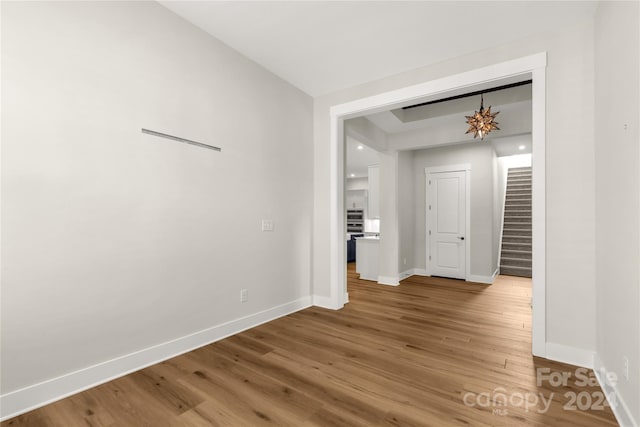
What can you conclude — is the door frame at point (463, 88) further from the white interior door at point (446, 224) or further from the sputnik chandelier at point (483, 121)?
the white interior door at point (446, 224)

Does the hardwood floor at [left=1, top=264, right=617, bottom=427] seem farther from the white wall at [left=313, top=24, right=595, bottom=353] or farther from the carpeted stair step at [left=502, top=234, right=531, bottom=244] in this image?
the carpeted stair step at [left=502, top=234, right=531, bottom=244]

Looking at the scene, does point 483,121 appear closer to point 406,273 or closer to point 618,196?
point 618,196

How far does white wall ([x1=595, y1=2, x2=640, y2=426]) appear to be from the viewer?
1.55m

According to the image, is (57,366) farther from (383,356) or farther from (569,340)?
(569,340)

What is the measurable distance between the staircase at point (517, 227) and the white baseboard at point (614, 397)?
4.98 m

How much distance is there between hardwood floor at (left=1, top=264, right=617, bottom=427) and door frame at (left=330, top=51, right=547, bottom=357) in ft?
1.90

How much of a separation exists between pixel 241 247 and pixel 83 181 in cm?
149

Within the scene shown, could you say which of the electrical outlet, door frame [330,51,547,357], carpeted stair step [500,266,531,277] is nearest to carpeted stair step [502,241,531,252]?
carpeted stair step [500,266,531,277]

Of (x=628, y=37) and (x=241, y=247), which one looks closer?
(x=628, y=37)

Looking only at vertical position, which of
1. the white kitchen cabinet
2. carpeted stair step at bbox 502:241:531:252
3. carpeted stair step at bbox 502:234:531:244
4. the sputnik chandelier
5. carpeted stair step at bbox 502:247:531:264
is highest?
→ the sputnik chandelier

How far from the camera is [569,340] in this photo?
245 centimetres

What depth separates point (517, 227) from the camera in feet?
25.7

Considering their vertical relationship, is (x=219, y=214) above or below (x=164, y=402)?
above

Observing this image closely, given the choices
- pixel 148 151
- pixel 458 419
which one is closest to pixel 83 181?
pixel 148 151
